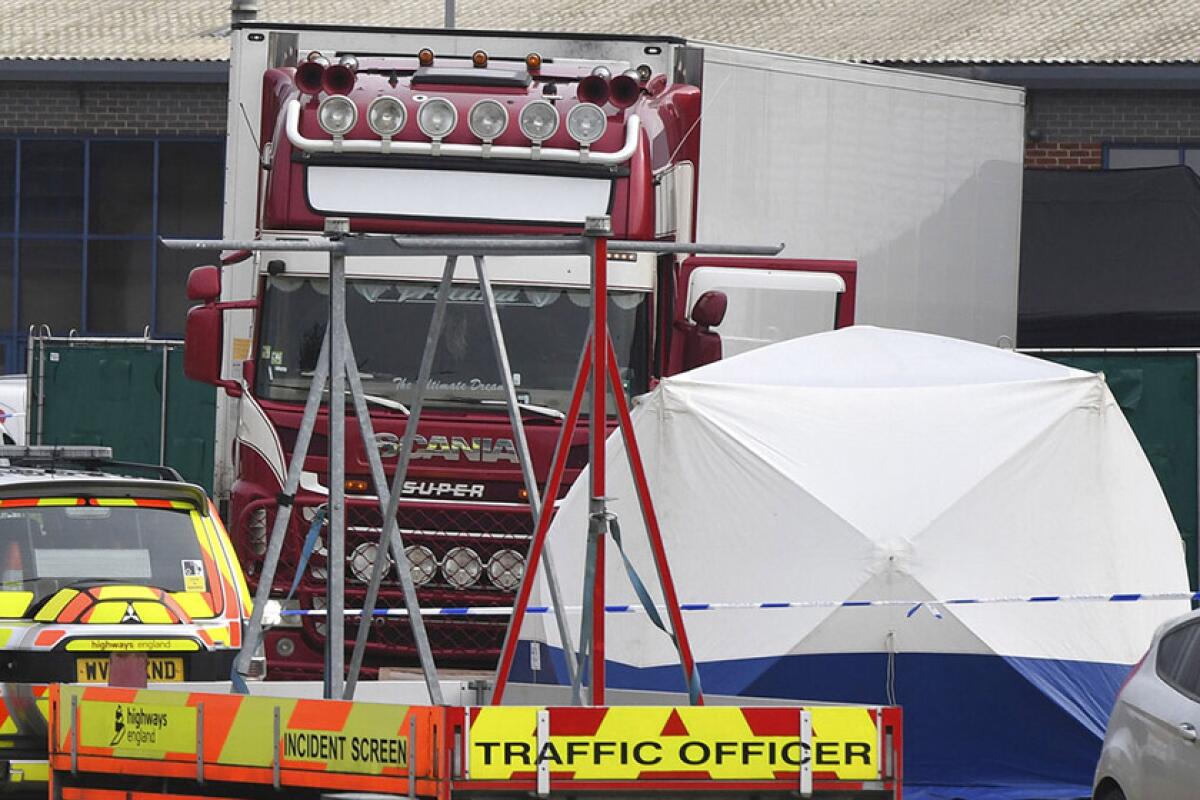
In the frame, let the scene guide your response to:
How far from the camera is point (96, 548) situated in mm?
10070

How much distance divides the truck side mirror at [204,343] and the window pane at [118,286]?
2439 centimetres

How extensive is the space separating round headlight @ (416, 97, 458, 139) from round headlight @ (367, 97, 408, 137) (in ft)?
0.39

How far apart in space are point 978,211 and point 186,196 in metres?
22.2

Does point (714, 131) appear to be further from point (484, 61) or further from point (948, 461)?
point (948, 461)

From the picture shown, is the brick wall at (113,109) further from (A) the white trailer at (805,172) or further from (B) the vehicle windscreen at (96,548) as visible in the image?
(B) the vehicle windscreen at (96,548)

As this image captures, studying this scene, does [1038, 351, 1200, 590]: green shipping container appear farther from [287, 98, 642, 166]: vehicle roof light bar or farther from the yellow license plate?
the yellow license plate

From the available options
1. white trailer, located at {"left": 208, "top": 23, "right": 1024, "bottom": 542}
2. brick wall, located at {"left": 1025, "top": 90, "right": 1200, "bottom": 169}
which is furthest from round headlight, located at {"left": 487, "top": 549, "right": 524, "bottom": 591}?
brick wall, located at {"left": 1025, "top": 90, "right": 1200, "bottom": 169}

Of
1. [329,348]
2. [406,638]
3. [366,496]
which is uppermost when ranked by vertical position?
[329,348]

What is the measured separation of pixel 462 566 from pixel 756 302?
8.74 feet

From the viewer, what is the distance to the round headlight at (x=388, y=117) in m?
13.0

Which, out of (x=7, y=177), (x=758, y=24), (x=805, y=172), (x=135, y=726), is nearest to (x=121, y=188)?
(x=7, y=177)

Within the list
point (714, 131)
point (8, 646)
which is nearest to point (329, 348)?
point (8, 646)

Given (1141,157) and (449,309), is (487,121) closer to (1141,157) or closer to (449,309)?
(449,309)

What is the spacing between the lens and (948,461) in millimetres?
12422
